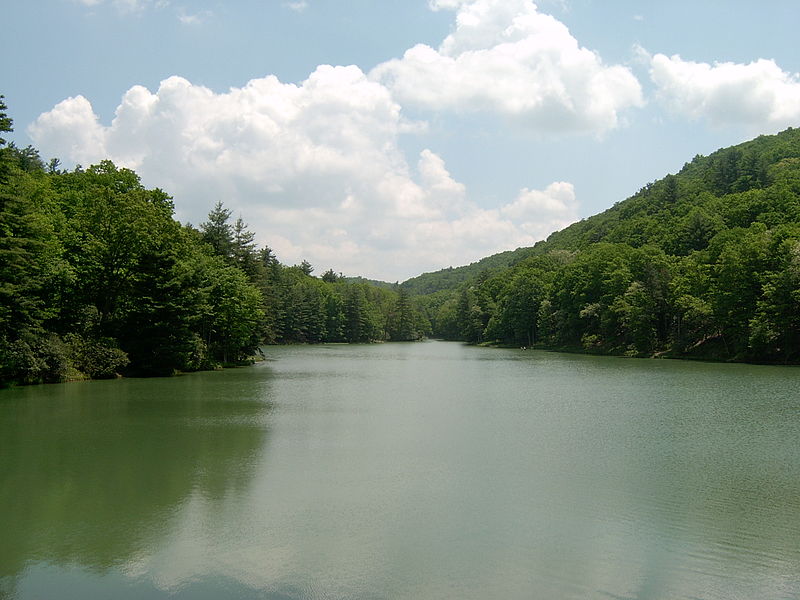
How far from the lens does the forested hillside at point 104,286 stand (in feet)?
86.3

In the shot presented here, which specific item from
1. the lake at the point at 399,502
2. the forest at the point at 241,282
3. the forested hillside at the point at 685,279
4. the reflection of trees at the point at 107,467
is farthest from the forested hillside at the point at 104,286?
the forested hillside at the point at 685,279

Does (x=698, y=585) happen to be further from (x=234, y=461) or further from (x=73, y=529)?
(x=234, y=461)

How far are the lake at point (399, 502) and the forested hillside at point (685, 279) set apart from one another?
29.6m

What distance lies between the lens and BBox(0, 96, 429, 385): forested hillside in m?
26.3

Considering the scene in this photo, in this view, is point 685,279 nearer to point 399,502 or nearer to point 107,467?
point 399,502

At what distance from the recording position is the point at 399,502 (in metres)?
10.6

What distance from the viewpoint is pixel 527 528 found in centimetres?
923

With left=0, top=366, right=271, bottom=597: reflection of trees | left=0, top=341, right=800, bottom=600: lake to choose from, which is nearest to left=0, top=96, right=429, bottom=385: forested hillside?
left=0, top=366, right=271, bottom=597: reflection of trees

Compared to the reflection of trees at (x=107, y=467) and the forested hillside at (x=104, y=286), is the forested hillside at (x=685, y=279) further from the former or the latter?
the reflection of trees at (x=107, y=467)

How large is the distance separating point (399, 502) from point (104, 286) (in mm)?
29104

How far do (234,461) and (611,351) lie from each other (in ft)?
183

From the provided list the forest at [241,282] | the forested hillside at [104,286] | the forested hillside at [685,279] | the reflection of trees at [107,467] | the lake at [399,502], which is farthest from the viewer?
the forested hillside at [685,279]

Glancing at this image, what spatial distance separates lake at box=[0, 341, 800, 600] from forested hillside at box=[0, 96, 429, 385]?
7.33 m

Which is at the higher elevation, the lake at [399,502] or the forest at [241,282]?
the forest at [241,282]
